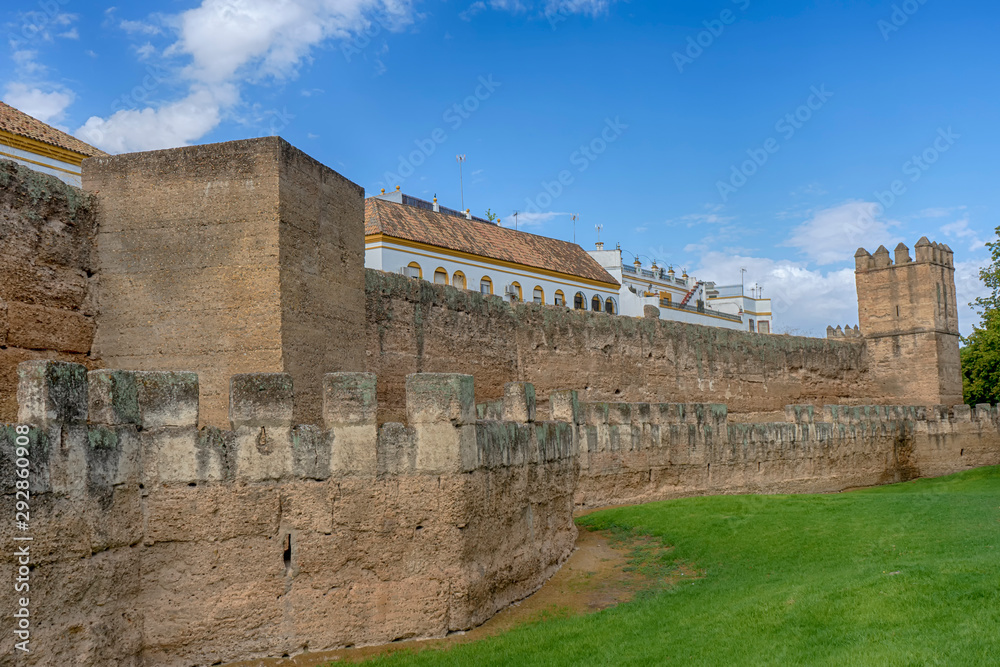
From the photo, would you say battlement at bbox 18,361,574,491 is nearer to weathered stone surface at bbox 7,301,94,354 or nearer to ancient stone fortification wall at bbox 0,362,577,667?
ancient stone fortification wall at bbox 0,362,577,667

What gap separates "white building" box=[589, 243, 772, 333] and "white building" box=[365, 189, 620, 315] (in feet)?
9.96

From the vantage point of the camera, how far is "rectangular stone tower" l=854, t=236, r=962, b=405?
27922mm

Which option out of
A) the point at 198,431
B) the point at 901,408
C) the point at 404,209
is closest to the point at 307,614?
the point at 198,431

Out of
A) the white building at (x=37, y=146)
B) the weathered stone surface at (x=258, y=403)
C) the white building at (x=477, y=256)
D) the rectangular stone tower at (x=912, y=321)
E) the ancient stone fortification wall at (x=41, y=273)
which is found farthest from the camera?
the white building at (x=477, y=256)

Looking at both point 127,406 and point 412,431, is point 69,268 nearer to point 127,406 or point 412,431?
point 127,406

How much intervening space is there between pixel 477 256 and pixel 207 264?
2351cm

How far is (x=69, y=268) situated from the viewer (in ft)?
31.1

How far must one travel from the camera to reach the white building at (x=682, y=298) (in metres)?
45.2

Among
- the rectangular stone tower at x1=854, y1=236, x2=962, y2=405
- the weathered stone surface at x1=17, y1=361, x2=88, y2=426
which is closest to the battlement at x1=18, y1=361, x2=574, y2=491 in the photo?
the weathered stone surface at x1=17, y1=361, x2=88, y2=426

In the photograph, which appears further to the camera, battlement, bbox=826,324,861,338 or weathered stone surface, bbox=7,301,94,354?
battlement, bbox=826,324,861,338

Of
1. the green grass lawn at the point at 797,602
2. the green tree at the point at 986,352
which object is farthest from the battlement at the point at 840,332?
the green grass lawn at the point at 797,602

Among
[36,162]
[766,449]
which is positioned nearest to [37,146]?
[36,162]

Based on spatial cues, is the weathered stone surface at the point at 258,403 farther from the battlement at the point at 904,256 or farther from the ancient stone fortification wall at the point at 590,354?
the battlement at the point at 904,256

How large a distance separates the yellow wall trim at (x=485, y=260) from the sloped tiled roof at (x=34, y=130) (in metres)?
10.1
